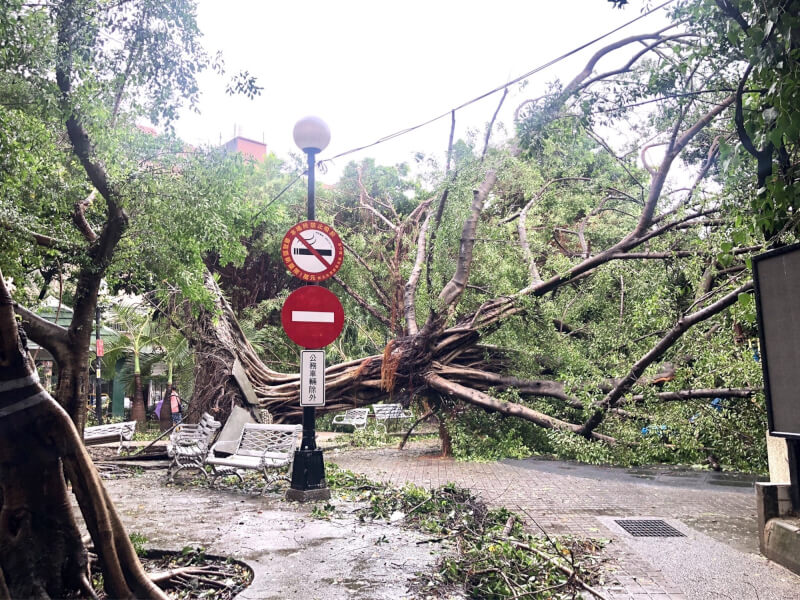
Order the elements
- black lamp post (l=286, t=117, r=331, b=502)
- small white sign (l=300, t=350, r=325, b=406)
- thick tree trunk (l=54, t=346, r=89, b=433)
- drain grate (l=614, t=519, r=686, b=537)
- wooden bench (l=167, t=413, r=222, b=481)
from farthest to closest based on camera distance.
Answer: wooden bench (l=167, t=413, r=222, b=481) → small white sign (l=300, t=350, r=325, b=406) → black lamp post (l=286, t=117, r=331, b=502) → thick tree trunk (l=54, t=346, r=89, b=433) → drain grate (l=614, t=519, r=686, b=537)

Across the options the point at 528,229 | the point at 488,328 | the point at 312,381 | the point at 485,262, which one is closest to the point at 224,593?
the point at 312,381

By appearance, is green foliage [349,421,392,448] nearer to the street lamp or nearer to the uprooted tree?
the uprooted tree

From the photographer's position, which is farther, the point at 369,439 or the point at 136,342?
the point at 136,342

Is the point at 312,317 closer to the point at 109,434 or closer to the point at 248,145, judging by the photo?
the point at 109,434

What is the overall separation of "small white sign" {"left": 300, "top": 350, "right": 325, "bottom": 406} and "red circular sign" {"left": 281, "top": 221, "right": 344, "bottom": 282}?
1121 mm

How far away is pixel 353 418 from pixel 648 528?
46.1 ft

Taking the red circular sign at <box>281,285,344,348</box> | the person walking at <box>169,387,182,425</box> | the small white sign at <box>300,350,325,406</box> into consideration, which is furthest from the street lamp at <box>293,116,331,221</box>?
the person walking at <box>169,387,182,425</box>

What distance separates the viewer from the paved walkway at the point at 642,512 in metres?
4.98

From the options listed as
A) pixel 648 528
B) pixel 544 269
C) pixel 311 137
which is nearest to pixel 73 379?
pixel 311 137

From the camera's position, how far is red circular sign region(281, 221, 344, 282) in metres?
8.67

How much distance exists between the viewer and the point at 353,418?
2011 centimetres

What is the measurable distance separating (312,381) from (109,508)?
15.0ft

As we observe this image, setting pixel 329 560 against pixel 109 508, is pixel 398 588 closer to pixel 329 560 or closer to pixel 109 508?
pixel 329 560

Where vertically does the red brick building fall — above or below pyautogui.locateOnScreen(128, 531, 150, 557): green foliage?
above
